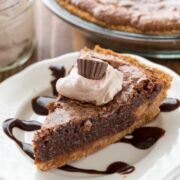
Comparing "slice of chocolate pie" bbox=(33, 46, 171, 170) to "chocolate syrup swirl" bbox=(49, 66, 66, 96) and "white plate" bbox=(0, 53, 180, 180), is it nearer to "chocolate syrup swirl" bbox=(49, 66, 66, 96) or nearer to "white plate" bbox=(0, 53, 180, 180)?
"white plate" bbox=(0, 53, 180, 180)

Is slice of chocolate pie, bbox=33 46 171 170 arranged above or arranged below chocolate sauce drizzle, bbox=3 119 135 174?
above

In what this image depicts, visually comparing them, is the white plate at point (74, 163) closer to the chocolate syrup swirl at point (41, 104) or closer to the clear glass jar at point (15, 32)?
the chocolate syrup swirl at point (41, 104)

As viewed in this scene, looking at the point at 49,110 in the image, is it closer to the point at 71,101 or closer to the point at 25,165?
the point at 71,101

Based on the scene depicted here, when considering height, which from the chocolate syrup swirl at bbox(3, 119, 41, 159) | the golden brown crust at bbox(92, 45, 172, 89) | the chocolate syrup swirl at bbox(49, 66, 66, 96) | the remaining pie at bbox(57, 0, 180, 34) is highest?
the remaining pie at bbox(57, 0, 180, 34)

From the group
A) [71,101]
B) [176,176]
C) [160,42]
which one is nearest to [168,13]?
[160,42]

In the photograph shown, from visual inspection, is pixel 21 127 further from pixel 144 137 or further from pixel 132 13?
pixel 132 13

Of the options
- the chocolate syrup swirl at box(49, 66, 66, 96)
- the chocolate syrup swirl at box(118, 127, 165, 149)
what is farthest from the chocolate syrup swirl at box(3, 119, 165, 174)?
the chocolate syrup swirl at box(49, 66, 66, 96)
